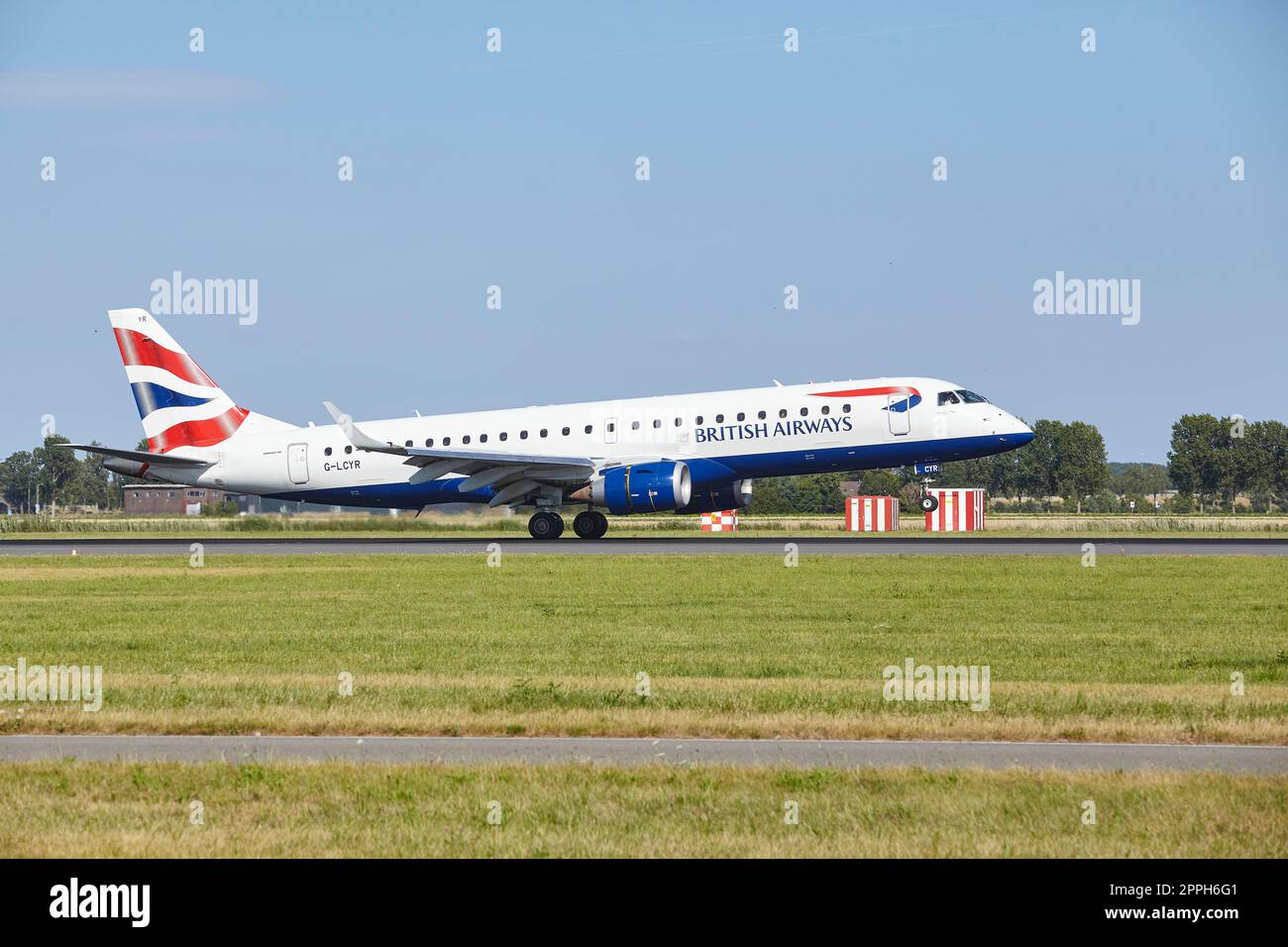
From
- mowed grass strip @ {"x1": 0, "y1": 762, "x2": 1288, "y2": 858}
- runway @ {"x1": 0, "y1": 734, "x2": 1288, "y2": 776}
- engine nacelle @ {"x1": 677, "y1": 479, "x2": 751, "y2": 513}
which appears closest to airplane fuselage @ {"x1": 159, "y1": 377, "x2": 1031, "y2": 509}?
engine nacelle @ {"x1": 677, "y1": 479, "x2": 751, "y2": 513}

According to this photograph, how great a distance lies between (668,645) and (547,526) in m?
27.9

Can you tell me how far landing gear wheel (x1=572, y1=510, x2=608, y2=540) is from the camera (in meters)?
49.7

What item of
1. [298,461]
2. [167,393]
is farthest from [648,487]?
[167,393]

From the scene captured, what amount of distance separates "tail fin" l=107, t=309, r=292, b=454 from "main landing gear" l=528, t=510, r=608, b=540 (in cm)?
1057

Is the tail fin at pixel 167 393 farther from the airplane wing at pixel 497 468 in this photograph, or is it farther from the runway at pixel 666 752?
the runway at pixel 666 752

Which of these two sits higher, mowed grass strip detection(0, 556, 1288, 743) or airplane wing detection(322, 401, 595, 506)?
airplane wing detection(322, 401, 595, 506)

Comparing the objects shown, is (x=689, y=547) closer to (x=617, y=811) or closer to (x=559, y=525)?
(x=559, y=525)

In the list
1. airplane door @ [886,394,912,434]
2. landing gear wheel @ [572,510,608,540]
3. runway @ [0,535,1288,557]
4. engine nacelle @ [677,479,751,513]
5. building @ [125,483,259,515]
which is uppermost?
airplane door @ [886,394,912,434]

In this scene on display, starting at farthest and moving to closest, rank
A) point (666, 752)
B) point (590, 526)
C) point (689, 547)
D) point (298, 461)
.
→ point (298, 461)
point (590, 526)
point (689, 547)
point (666, 752)

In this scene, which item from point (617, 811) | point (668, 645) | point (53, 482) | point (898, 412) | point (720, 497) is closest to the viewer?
point (617, 811)

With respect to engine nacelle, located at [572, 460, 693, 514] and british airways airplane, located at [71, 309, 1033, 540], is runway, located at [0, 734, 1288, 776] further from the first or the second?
engine nacelle, located at [572, 460, 693, 514]

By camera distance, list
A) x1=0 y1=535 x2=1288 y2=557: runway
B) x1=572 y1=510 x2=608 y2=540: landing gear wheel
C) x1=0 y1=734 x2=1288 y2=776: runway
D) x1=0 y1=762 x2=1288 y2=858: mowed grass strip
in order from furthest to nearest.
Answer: x1=572 y1=510 x2=608 y2=540: landing gear wheel < x1=0 y1=535 x2=1288 y2=557: runway < x1=0 y1=734 x2=1288 y2=776: runway < x1=0 y1=762 x2=1288 y2=858: mowed grass strip

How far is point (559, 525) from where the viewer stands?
1955 inches

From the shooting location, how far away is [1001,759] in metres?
12.9
